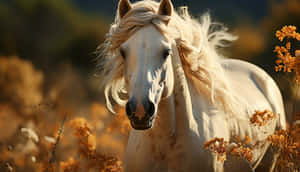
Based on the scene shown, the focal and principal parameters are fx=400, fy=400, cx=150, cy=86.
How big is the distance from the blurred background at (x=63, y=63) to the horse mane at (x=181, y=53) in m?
0.50

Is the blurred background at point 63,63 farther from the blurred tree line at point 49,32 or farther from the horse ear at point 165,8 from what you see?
the horse ear at point 165,8

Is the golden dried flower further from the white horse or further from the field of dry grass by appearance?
the white horse

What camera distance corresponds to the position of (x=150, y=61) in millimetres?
2287

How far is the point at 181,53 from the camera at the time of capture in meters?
2.79

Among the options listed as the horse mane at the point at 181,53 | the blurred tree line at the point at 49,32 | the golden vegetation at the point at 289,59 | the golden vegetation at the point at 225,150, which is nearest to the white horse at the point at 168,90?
the horse mane at the point at 181,53

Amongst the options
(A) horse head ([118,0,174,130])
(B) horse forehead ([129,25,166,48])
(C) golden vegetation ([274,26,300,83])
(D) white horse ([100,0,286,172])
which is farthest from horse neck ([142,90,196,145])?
(C) golden vegetation ([274,26,300,83])

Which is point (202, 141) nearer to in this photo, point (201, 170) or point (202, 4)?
point (201, 170)

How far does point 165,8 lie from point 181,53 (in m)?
0.37

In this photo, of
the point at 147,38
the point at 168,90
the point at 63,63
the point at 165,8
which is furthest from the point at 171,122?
the point at 63,63

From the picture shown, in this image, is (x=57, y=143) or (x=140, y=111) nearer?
(x=140, y=111)

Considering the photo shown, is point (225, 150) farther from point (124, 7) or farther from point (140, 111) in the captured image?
point (124, 7)

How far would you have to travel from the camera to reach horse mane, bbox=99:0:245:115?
8.23ft

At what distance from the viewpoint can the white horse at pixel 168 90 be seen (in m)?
2.29

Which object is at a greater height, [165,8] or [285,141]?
[165,8]
